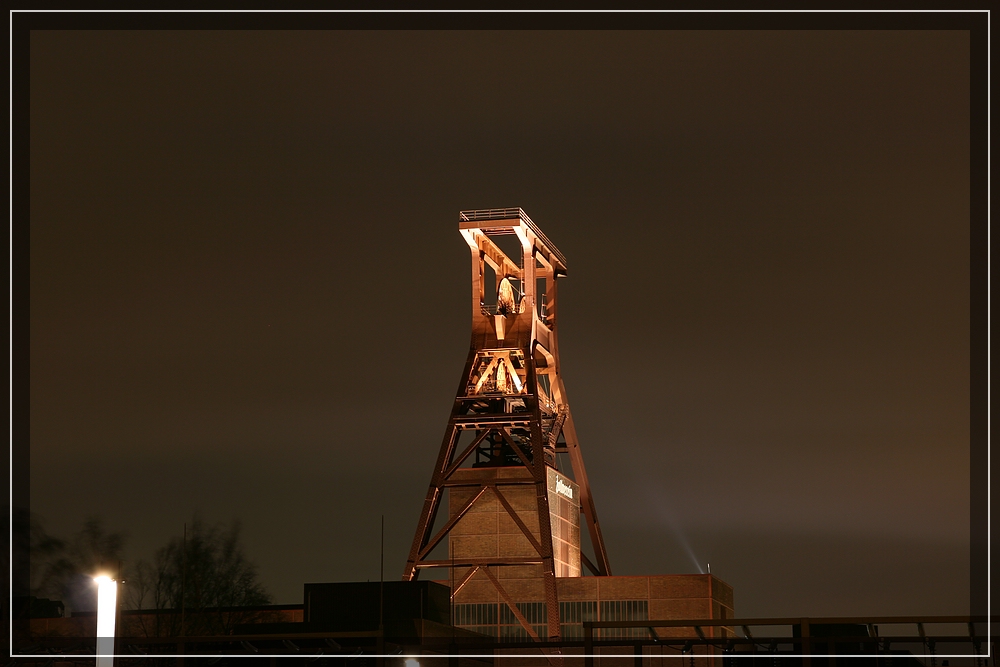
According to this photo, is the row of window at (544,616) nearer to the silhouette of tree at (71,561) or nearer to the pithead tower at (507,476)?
the pithead tower at (507,476)

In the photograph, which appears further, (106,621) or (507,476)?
(507,476)

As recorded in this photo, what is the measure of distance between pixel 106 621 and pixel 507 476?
54.4 m

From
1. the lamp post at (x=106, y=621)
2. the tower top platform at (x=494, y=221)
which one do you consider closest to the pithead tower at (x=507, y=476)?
the tower top platform at (x=494, y=221)

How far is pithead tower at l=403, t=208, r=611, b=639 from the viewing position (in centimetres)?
6844

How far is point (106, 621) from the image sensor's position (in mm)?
16266

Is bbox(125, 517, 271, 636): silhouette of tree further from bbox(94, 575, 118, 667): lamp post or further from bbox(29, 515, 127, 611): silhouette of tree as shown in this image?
bbox(94, 575, 118, 667): lamp post

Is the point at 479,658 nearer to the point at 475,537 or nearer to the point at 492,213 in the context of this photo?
the point at 475,537

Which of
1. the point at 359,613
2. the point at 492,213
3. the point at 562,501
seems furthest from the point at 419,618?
the point at 492,213

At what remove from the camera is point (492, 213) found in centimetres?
7250

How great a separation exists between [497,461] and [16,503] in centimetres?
2261

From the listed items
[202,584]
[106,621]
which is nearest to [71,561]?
[202,584]

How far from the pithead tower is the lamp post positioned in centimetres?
4921

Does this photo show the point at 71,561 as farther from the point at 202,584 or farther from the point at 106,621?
the point at 106,621

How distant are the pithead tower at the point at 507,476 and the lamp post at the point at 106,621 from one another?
49209 millimetres
